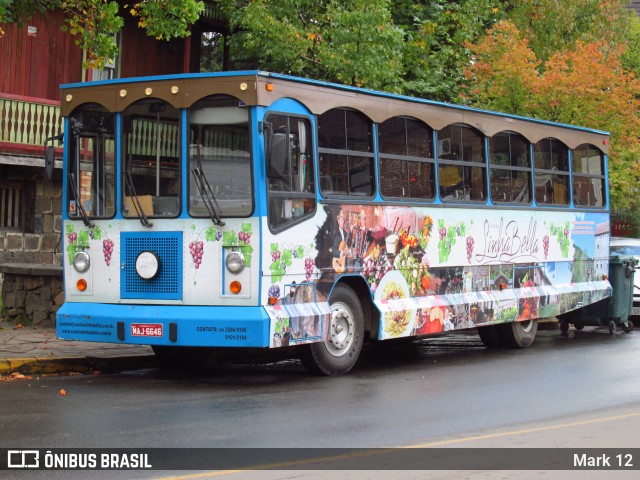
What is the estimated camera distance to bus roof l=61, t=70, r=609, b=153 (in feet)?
38.3

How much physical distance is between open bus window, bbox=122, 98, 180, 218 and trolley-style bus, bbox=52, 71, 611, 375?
15 mm

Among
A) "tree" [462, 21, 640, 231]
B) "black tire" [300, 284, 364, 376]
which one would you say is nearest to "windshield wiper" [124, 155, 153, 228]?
"black tire" [300, 284, 364, 376]

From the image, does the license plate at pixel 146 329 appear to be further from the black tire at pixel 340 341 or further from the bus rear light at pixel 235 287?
the black tire at pixel 340 341

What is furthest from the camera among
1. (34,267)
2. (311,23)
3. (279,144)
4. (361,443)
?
(311,23)

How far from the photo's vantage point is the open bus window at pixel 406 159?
13594 mm

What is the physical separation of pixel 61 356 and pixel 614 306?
992cm

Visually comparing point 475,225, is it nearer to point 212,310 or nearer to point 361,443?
point 212,310

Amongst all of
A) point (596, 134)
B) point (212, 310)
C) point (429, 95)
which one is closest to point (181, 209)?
point (212, 310)

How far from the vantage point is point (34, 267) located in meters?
16.7

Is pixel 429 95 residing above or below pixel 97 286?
above

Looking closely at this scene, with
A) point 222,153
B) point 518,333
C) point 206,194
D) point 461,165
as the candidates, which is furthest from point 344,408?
point 518,333

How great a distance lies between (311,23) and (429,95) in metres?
3.63

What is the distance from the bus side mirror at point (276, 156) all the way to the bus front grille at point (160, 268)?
1252 millimetres

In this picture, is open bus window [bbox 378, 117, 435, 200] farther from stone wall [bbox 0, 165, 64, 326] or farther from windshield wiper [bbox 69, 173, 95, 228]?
stone wall [bbox 0, 165, 64, 326]
